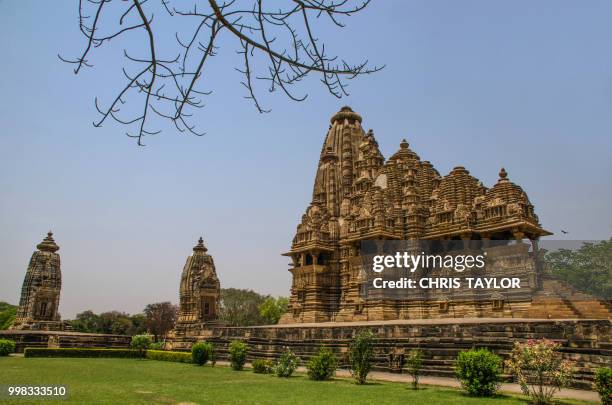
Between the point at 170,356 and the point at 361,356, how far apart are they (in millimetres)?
13417

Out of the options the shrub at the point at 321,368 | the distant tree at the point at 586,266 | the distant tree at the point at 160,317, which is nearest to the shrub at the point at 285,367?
the shrub at the point at 321,368

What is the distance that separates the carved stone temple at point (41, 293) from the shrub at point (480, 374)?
3173 centimetres

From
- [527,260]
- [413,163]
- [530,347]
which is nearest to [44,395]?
[530,347]

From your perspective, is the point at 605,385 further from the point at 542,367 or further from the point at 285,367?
the point at 285,367

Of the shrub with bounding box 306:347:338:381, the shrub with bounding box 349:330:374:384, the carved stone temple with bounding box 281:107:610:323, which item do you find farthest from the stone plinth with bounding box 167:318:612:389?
the carved stone temple with bounding box 281:107:610:323

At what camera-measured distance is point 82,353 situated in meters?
24.8

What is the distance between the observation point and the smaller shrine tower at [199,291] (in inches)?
1321

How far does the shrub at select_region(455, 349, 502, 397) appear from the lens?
978 cm

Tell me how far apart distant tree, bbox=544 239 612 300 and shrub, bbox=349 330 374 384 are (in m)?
15.5

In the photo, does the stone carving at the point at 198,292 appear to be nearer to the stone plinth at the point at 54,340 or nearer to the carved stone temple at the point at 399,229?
the stone plinth at the point at 54,340

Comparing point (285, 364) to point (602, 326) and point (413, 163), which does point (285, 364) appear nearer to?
point (602, 326)

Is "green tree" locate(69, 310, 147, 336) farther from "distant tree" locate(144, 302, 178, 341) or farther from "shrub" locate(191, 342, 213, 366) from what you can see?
"shrub" locate(191, 342, 213, 366)

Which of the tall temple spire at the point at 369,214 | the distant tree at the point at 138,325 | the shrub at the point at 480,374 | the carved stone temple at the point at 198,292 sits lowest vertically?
the distant tree at the point at 138,325

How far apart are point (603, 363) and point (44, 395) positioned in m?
11.7
